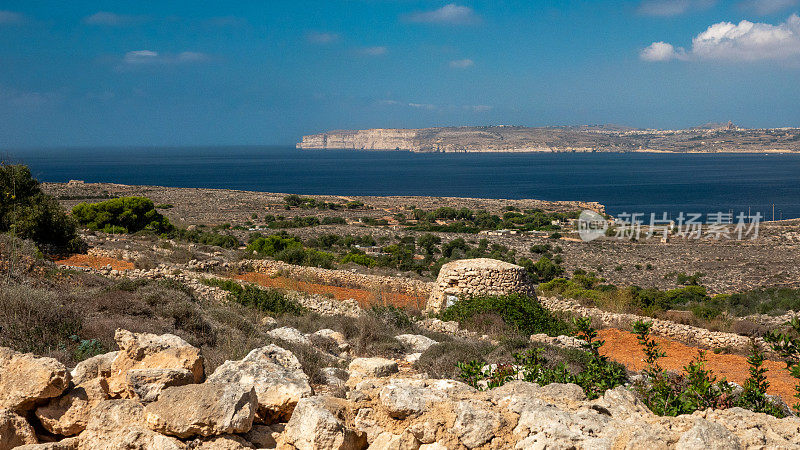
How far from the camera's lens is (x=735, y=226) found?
172 feet

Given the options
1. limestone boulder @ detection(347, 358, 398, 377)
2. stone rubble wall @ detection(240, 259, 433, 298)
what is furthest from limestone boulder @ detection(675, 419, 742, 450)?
stone rubble wall @ detection(240, 259, 433, 298)

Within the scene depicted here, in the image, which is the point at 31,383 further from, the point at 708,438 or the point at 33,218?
the point at 33,218

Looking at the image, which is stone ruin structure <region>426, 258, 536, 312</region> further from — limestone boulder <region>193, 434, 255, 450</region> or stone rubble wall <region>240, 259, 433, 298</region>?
limestone boulder <region>193, 434, 255, 450</region>

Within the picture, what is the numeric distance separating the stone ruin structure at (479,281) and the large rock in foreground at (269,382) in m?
8.87

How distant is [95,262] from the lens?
16.5m

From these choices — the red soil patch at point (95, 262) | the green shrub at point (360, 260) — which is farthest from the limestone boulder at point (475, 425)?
the green shrub at point (360, 260)

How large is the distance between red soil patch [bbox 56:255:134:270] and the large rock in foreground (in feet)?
41.8

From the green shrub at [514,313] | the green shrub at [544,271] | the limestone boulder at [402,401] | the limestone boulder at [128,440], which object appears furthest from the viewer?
the green shrub at [544,271]

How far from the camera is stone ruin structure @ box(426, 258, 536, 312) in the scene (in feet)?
44.5

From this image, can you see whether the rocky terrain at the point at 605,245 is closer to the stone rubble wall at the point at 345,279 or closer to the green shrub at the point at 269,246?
the stone rubble wall at the point at 345,279

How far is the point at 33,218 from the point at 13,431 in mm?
16076

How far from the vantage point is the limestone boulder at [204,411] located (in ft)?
12.3

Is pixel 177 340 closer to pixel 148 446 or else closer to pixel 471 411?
pixel 148 446

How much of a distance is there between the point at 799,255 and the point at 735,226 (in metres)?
16.4
